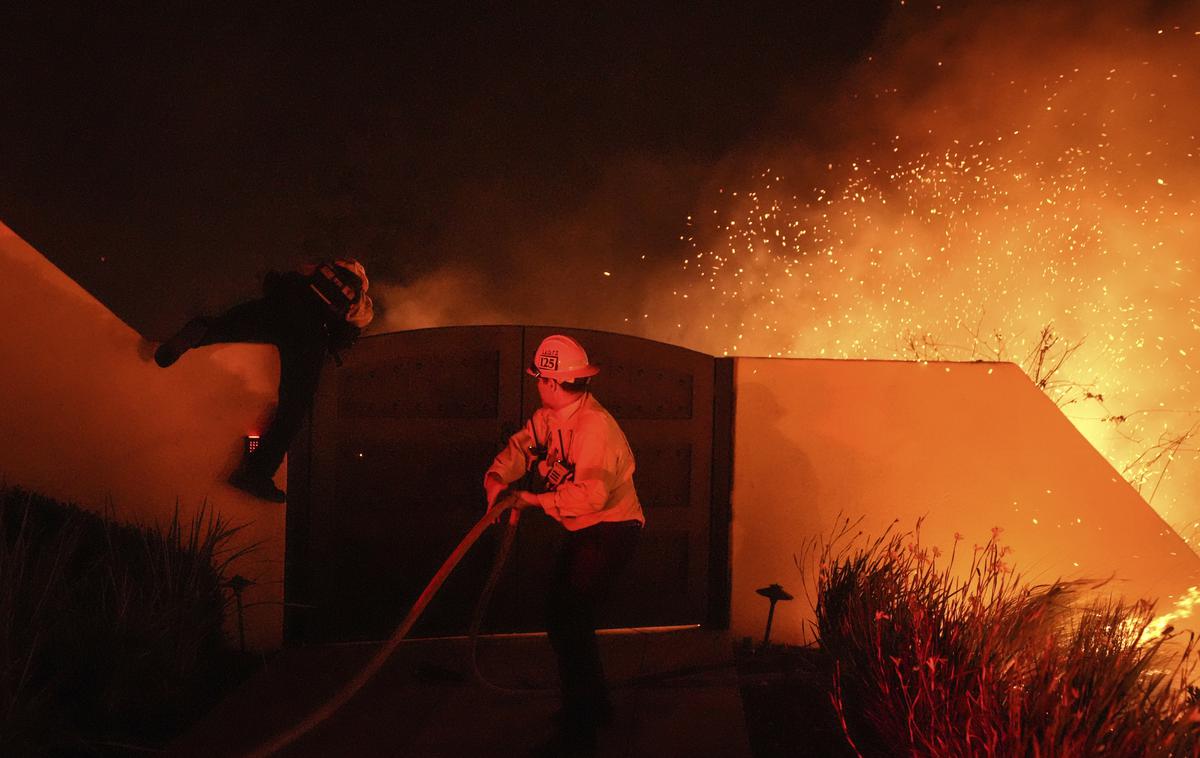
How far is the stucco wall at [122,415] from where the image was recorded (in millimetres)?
5211

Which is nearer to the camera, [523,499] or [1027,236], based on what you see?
[523,499]

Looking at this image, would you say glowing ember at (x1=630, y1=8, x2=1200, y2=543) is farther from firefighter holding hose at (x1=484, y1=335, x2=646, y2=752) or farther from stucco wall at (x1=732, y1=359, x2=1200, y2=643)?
firefighter holding hose at (x1=484, y1=335, x2=646, y2=752)

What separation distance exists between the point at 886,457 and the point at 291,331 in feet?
13.1

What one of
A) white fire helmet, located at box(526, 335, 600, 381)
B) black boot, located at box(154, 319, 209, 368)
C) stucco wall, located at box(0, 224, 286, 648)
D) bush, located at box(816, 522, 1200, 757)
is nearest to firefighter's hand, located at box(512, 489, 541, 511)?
white fire helmet, located at box(526, 335, 600, 381)

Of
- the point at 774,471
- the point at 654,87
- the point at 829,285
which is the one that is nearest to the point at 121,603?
the point at 774,471

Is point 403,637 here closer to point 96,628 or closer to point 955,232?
point 96,628

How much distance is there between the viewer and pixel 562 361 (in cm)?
412

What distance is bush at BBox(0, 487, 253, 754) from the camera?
12.1 feet

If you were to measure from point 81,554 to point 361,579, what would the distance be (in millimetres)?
1582

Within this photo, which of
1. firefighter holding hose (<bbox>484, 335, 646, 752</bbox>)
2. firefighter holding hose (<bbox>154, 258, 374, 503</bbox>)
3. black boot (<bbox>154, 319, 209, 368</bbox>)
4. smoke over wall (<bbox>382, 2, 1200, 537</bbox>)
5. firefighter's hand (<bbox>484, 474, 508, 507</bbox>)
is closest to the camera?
firefighter holding hose (<bbox>484, 335, 646, 752</bbox>)

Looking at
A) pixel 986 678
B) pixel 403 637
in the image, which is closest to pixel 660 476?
pixel 403 637

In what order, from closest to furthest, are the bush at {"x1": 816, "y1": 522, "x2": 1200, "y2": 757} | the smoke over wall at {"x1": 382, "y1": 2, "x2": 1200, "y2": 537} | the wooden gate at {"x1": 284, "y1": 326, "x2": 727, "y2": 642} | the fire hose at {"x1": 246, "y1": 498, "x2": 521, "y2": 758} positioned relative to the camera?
1. the bush at {"x1": 816, "y1": 522, "x2": 1200, "y2": 757}
2. the fire hose at {"x1": 246, "y1": 498, "x2": 521, "y2": 758}
3. the wooden gate at {"x1": 284, "y1": 326, "x2": 727, "y2": 642}
4. the smoke over wall at {"x1": 382, "y1": 2, "x2": 1200, "y2": 537}

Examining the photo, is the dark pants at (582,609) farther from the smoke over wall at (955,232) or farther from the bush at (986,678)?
the smoke over wall at (955,232)

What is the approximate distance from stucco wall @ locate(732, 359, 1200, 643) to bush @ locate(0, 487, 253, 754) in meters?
3.39
